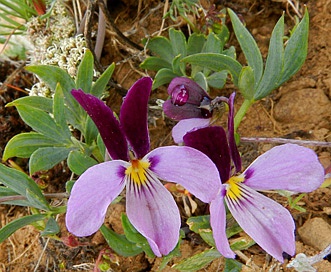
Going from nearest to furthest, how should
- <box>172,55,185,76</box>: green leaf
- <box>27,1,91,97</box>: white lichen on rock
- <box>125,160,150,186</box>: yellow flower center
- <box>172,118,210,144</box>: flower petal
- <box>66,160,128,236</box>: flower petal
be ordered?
<box>66,160,128,236</box>: flower petal < <box>125,160,150,186</box>: yellow flower center < <box>172,118,210,144</box>: flower petal < <box>172,55,185,76</box>: green leaf < <box>27,1,91,97</box>: white lichen on rock

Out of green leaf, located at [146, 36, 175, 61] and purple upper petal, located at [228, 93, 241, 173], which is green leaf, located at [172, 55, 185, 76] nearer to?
green leaf, located at [146, 36, 175, 61]

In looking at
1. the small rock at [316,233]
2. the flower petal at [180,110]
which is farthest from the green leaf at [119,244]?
the small rock at [316,233]

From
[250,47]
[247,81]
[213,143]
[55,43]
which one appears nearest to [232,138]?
[213,143]

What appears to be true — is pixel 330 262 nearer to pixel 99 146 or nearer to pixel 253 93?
pixel 253 93

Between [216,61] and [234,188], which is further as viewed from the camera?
[216,61]

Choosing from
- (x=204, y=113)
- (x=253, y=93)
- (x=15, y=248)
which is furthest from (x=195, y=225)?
(x=15, y=248)

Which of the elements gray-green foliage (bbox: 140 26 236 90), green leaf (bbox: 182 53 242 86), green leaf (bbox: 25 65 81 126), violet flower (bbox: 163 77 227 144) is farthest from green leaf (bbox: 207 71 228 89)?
green leaf (bbox: 25 65 81 126)

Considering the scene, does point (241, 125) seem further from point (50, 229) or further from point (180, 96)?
point (50, 229)
